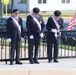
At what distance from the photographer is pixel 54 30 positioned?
13.9m

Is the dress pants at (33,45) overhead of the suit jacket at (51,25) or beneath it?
beneath

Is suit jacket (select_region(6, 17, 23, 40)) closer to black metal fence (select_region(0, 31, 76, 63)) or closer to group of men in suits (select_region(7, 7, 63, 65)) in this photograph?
group of men in suits (select_region(7, 7, 63, 65))

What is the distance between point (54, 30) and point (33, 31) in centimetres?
73

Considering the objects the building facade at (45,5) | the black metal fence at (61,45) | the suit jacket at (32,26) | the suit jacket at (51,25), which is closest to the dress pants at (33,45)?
the suit jacket at (32,26)

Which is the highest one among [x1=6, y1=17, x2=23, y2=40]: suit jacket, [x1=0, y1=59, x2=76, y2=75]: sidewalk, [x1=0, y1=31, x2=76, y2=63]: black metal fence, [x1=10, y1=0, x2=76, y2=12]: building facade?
[x1=10, y1=0, x2=76, y2=12]: building facade

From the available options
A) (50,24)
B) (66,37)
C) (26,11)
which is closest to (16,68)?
(50,24)

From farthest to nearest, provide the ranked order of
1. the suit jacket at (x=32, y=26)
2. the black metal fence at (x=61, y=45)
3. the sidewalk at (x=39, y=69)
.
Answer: the black metal fence at (x=61, y=45) < the suit jacket at (x=32, y=26) < the sidewalk at (x=39, y=69)

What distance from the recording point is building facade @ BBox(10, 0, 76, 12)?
217 ft

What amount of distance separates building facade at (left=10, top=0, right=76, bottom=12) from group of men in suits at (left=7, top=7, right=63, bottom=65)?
51426mm

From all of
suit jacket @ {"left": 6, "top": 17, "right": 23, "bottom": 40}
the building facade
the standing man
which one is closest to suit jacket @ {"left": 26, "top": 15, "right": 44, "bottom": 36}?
the standing man

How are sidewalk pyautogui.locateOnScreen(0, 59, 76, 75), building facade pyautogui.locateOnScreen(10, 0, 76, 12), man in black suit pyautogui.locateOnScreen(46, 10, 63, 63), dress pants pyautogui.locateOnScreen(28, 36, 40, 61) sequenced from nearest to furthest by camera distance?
sidewalk pyautogui.locateOnScreen(0, 59, 76, 75)
dress pants pyautogui.locateOnScreen(28, 36, 40, 61)
man in black suit pyautogui.locateOnScreen(46, 10, 63, 63)
building facade pyautogui.locateOnScreen(10, 0, 76, 12)

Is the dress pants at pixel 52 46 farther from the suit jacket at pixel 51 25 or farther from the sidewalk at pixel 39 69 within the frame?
the sidewalk at pixel 39 69

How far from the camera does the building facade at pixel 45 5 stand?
66.2m

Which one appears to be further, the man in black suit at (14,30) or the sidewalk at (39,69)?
the man in black suit at (14,30)
